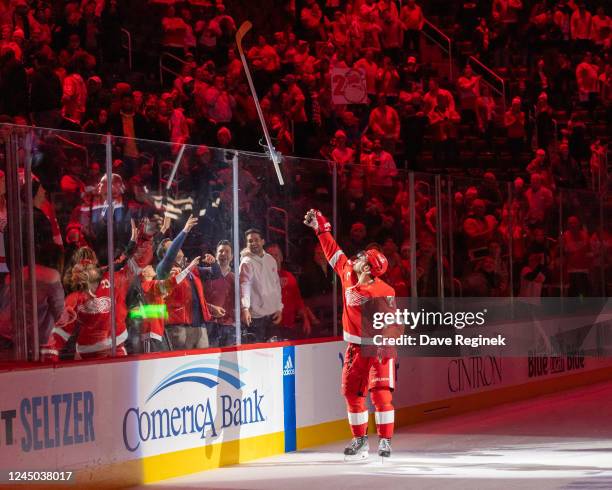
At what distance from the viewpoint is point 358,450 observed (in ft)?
35.1

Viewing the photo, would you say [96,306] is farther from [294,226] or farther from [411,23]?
[411,23]

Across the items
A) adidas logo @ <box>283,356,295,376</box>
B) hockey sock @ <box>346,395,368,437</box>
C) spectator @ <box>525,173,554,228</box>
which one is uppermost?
spectator @ <box>525,173,554,228</box>

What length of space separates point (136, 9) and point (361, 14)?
187 inches

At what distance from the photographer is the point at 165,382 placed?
1009 centimetres

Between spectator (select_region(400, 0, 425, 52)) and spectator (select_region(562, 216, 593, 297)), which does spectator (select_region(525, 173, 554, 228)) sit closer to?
spectator (select_region(562, 216, 593, 297))

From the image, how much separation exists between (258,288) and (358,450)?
70.5 inches

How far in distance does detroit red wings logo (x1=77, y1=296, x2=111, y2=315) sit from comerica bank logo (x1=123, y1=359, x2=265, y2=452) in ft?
2.61

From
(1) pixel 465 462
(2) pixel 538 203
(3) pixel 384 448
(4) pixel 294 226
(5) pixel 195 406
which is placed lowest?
(1) pixel 465 462

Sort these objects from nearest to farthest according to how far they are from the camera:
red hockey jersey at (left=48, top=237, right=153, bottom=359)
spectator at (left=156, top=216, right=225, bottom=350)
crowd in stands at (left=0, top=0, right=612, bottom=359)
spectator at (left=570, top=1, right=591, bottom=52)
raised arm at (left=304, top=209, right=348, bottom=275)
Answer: red hockey jersey at (left=48, top=237, right=153, bottom=359)
crowd in stands at (left=0, top=0, right=612, bottom=359)
spectator at (left=156, top=216, right=225, bottom=350)
raised arm at (left=304, top=209, right=348, bottom=275)
spectator at (left=570, top=1, right=591, bottom=52)

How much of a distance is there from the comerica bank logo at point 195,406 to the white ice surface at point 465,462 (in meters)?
0.38

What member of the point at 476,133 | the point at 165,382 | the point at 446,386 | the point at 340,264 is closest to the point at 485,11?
the point at 476,133

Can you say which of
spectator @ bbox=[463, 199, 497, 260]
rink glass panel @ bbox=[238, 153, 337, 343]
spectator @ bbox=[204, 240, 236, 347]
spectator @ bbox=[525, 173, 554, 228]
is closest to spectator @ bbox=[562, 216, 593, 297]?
spectator @ bbox=[525, 173, 554, 228]

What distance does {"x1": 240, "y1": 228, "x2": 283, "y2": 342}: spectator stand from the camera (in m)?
11.3

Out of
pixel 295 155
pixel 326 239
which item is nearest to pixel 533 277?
pixel 295 155
